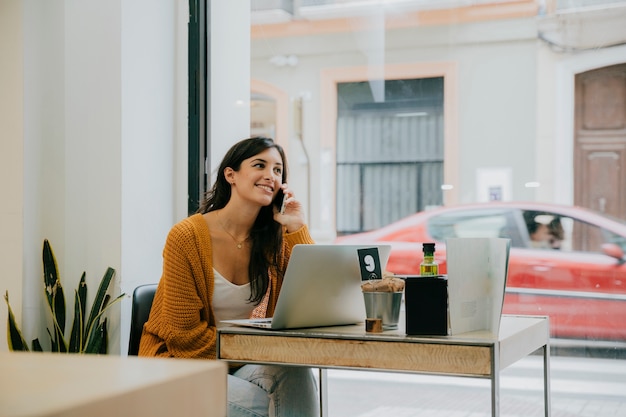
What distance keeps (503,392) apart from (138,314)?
179cm

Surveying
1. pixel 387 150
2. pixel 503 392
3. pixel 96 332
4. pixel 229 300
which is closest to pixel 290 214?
pixel 229 300

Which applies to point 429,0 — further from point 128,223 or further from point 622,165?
point 128,223

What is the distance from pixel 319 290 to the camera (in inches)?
84.6

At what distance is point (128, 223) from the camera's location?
12.2 ft

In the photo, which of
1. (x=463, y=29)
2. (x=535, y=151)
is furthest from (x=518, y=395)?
(x=463, y=29)

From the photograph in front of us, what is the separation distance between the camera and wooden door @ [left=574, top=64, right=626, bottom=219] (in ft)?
11.3

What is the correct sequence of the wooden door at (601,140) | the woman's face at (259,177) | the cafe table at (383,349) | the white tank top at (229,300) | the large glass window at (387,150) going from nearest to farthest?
the cafe table at (383,349) < the white tank top at (229,300) < the woman's face at (259,177) < the wooden door at (601,140) < the large glass window at (387,150)

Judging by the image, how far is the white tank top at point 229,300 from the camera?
2.63 m

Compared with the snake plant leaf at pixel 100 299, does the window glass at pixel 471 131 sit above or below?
above

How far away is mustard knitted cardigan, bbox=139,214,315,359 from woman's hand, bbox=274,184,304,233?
0.20 meters

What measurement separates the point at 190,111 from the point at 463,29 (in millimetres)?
1362

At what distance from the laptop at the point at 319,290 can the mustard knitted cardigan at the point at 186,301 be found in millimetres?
318

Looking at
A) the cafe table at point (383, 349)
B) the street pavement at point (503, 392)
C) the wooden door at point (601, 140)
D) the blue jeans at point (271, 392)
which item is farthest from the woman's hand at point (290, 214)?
the wooden door at point (601, 140)

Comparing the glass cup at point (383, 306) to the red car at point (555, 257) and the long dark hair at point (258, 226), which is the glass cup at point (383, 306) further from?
the red car at point (555, 257)
